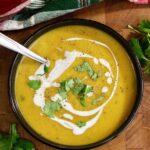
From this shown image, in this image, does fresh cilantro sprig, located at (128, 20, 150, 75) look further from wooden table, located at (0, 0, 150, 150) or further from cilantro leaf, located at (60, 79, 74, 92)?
cilantro leaf, located at (60, 79, 74, 92)

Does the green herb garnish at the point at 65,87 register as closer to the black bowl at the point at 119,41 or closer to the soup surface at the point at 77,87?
the soup surface at the point at 77,87

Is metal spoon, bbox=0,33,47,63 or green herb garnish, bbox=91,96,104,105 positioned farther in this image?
green herb garnish, bbox=91,96,104,105

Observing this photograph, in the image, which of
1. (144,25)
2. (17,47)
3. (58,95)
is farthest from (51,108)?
(144,25)

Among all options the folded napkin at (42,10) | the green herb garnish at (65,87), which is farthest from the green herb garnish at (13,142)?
the folded napkin at (42,10)

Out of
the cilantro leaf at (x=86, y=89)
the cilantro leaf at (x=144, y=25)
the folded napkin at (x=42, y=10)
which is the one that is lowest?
the cilantro leaf at (x=86, y=89)

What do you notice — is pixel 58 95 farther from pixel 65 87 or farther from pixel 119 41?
pixel 119 41

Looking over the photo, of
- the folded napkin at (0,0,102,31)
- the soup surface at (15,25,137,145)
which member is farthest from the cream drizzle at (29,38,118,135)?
the folded napkin at (0,0,102,31)
